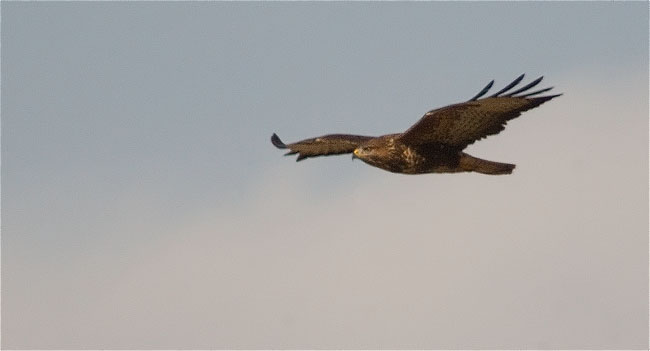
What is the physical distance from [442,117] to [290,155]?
2.88m

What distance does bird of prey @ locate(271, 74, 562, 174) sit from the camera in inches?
647

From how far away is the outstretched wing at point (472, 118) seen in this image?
16266 mm

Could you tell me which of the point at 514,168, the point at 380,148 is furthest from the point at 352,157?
the point at 514,168

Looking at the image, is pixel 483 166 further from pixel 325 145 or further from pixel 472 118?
pixel 325 145

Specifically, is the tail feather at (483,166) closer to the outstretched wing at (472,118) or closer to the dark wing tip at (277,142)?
the outstretched wing at (472,118)

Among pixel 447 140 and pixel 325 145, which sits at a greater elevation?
pixel 325 145

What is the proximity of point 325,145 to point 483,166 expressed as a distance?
221 cm

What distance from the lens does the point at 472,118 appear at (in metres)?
16.7

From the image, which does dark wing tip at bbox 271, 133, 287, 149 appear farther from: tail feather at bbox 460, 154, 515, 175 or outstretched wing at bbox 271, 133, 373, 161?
tail feather at bbox 460, 154, 515, 175

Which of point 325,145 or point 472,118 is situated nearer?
point 472,118

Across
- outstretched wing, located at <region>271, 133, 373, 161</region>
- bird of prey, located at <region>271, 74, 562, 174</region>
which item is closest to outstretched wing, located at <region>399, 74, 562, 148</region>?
bird of prey, located at <region>271, 74, 562, 174</region>

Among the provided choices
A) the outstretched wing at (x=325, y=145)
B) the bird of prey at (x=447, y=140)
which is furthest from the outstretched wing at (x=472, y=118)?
the outstretched wing at (x=325, y=145)

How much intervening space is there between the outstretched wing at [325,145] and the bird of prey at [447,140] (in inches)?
34.4

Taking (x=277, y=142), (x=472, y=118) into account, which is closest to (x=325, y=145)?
(x=277, y=142)
